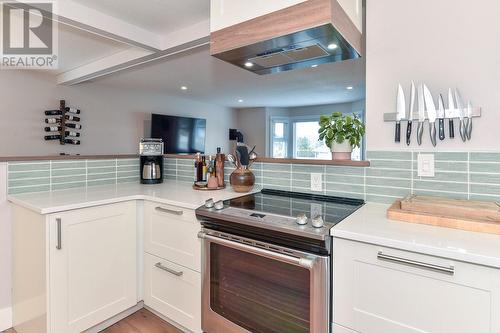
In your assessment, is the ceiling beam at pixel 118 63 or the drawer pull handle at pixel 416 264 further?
the ceiling beam at pixel 118 63

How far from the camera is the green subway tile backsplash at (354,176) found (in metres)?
1.27

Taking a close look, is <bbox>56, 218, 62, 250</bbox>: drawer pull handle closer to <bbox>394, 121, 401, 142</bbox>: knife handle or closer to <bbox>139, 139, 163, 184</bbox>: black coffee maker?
<bbox>139, 139, 163, 184</bbox>: black coffee maker

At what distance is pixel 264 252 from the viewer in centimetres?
121

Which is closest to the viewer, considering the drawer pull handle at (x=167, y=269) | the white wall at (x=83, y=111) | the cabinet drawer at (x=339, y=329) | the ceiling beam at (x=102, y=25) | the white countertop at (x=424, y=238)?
the white countertop at (x=424, y=238)

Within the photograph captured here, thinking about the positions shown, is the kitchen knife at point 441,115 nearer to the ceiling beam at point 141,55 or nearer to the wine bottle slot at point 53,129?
the ceiling beam at point 141,55

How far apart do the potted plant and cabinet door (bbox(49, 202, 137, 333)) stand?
130cm

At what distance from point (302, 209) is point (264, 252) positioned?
322 millimetres

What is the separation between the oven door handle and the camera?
1098 millimetres

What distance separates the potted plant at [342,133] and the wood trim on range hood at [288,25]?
1.23 feet

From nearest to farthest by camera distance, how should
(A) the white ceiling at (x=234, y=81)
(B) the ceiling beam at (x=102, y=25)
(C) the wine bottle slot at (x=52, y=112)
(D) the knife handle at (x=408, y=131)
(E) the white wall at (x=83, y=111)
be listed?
(D) the knife handle at (x=408, y=131), (B) the ceiling beam at (x=102, y=25), (A) the white ceiling at (x=234, y=81), (E) the white wall at (x=83, y=111), (C) the wine bottle slot at (x=52, y=112)

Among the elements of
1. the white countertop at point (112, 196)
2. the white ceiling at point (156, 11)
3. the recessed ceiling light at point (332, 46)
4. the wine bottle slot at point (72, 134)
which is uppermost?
the white ceiling at point (156, 11)

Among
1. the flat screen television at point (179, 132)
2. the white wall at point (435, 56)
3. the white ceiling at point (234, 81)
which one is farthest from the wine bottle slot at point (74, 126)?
the white wall at point (435, 56)

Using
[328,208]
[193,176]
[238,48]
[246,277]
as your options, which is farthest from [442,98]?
[193,176]

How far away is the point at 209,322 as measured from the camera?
58.1 inches
